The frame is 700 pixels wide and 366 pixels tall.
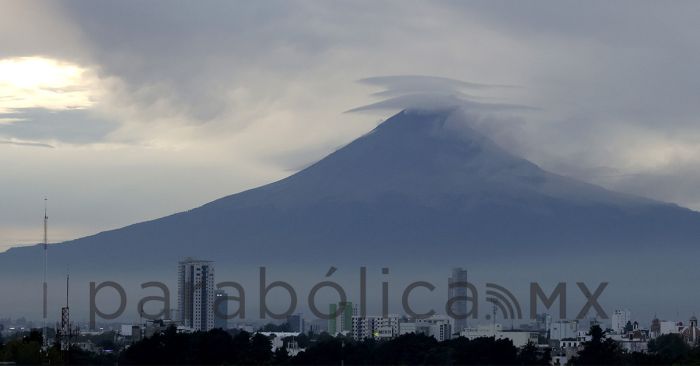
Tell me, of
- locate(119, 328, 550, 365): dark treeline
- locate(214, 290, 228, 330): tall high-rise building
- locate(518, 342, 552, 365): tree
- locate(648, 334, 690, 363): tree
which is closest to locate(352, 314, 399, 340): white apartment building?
locate(214, 290, 228, 330): tall high-rise building

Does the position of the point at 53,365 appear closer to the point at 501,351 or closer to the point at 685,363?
the point at 501,351

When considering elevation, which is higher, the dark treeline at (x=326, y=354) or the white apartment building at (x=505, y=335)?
the dark treeline at (x=326, y=354)

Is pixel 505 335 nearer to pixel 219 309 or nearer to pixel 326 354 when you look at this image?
pixel 219 309

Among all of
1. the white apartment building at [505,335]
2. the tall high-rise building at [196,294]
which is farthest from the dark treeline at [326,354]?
the tall high-rise building at [196,294]

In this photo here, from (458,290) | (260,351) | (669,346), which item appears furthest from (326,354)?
(458,290)

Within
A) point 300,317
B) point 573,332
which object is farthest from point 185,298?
point 573,332

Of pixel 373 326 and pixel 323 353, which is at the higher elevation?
pixel 323 353

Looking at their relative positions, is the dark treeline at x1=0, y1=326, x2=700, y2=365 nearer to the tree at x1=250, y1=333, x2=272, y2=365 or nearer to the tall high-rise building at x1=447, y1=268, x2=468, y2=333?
the tree at x1=250, y1=333, x2=272, y2=365

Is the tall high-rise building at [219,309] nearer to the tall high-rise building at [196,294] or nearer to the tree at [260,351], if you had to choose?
the tall high-rise building at [196,294]
